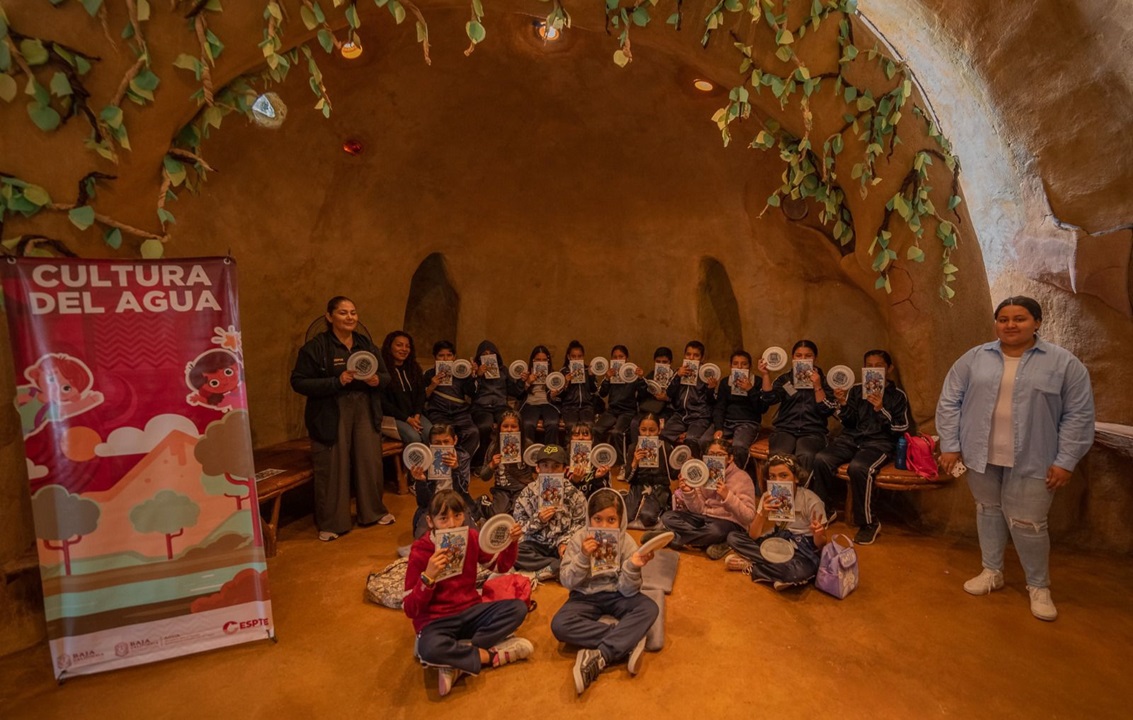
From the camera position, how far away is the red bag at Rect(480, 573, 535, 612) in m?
3.08

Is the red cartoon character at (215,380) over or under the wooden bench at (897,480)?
over

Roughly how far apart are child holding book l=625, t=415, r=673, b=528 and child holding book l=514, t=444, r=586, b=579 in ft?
2.35

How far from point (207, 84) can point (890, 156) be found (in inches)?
163

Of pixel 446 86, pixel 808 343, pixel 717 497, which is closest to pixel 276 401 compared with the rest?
pixel 446 86

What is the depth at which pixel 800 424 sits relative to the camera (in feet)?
15.8

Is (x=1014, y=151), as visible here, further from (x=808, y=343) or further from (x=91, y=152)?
(x=91, y=152)

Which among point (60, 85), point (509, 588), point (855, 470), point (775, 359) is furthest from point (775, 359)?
point (60, 85)

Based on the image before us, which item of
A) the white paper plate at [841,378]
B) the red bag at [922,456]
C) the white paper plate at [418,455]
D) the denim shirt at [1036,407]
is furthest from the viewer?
the white paper plate at [841,378]

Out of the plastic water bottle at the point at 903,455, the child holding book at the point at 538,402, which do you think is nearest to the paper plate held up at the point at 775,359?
the plastic water bottle at the point at 903,455

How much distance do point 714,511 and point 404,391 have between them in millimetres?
2764

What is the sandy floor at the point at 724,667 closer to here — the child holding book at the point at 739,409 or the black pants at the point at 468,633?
the black pants at the point at 468,633

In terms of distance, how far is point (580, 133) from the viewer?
626 centimetres

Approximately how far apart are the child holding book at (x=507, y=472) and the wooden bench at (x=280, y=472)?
1063 mm

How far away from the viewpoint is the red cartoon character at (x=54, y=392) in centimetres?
258
